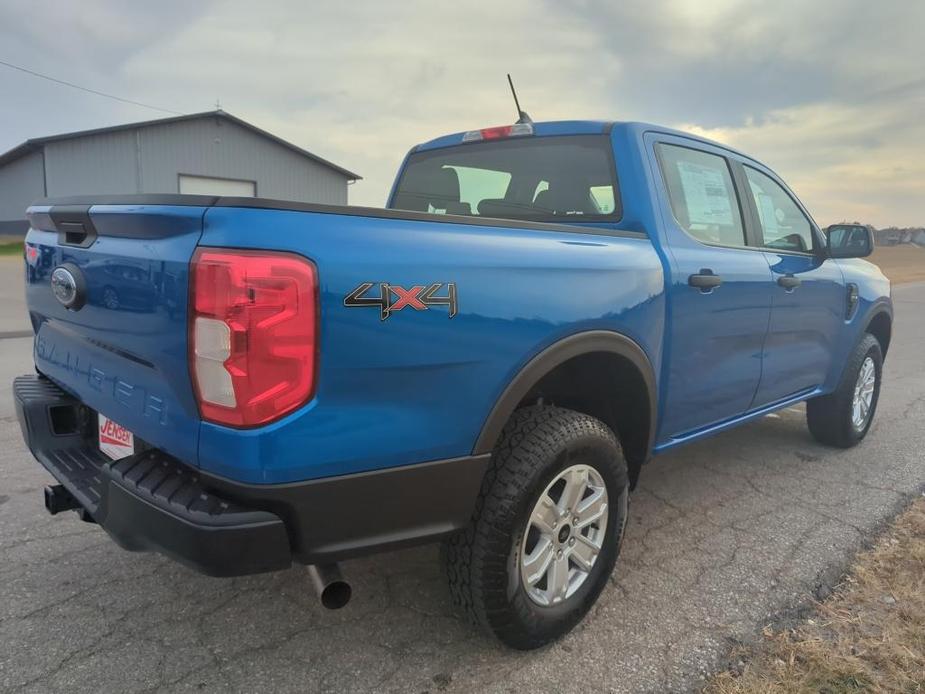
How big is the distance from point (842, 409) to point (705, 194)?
6.96 ft

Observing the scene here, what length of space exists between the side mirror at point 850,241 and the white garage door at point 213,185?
24.6 meters

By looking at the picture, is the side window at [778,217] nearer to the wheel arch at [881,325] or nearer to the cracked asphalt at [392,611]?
the wheel arch at [881,325]

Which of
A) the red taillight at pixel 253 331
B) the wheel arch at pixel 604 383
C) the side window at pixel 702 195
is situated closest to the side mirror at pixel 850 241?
the side window at pixel 702 195

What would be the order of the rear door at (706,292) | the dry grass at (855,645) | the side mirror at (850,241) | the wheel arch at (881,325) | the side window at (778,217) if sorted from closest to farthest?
the dry grass at (855,645), the rear door at (706,292), the side window at (778,217), the side mirror at (850,241), the wheel arch at (881,325)

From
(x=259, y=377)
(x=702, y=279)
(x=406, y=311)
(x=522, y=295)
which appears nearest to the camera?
(x=259, y=377)

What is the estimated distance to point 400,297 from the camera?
170cm

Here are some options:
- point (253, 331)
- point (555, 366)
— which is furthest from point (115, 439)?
point (555, 366)

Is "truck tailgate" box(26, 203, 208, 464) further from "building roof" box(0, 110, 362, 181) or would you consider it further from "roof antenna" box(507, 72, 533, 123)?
"building roof" box(0, 110, 362, 181)

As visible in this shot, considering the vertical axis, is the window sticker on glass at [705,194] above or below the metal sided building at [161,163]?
below

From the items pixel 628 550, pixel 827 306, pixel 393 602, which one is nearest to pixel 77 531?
pixel 393 602

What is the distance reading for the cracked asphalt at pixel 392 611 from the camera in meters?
2.11

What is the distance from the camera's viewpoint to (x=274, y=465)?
159 centimetres

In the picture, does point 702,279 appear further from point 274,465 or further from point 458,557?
point 274,465

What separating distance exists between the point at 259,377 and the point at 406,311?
39 centimetres
